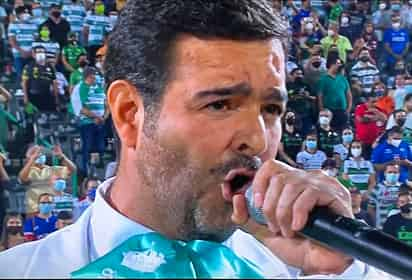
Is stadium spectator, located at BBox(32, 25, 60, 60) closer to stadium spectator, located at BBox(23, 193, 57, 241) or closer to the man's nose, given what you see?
stadium spectator, located at BBox(23, 193, 57, 241)

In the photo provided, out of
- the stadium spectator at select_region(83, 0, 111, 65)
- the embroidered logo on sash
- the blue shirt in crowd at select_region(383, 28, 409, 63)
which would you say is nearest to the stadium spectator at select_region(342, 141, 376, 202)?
the blue shirt in crowd at select_region(383, 28, 409, 63)

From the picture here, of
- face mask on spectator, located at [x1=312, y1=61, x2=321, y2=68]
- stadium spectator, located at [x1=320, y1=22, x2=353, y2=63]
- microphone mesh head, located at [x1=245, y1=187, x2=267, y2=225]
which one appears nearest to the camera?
microphone mesh head, located at [x1=245, y1=187, x2=267, y2=225]

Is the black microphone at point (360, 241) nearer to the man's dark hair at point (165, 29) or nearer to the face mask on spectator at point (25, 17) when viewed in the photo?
the man's dark hair at point (165, 29)

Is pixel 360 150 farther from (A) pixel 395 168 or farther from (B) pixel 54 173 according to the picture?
(B) pixel 54 173

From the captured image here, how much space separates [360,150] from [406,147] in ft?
1.25

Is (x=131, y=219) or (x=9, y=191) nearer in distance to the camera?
(x=131, y=219)

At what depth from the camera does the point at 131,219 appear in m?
0.79

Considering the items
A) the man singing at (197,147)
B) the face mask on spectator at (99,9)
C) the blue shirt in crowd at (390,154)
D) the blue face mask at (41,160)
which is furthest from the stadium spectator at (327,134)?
the man singing at (197,147)

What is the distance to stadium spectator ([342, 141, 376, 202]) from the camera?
95.8 inches

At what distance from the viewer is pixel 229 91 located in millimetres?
722

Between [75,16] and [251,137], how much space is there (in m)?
2.67

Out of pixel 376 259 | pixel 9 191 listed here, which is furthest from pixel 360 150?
pixel 376 259

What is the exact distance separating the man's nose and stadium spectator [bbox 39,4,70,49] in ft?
8.40

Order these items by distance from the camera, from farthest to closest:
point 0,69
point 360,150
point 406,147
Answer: point 0,69 → point 360,150 → point 406,147
